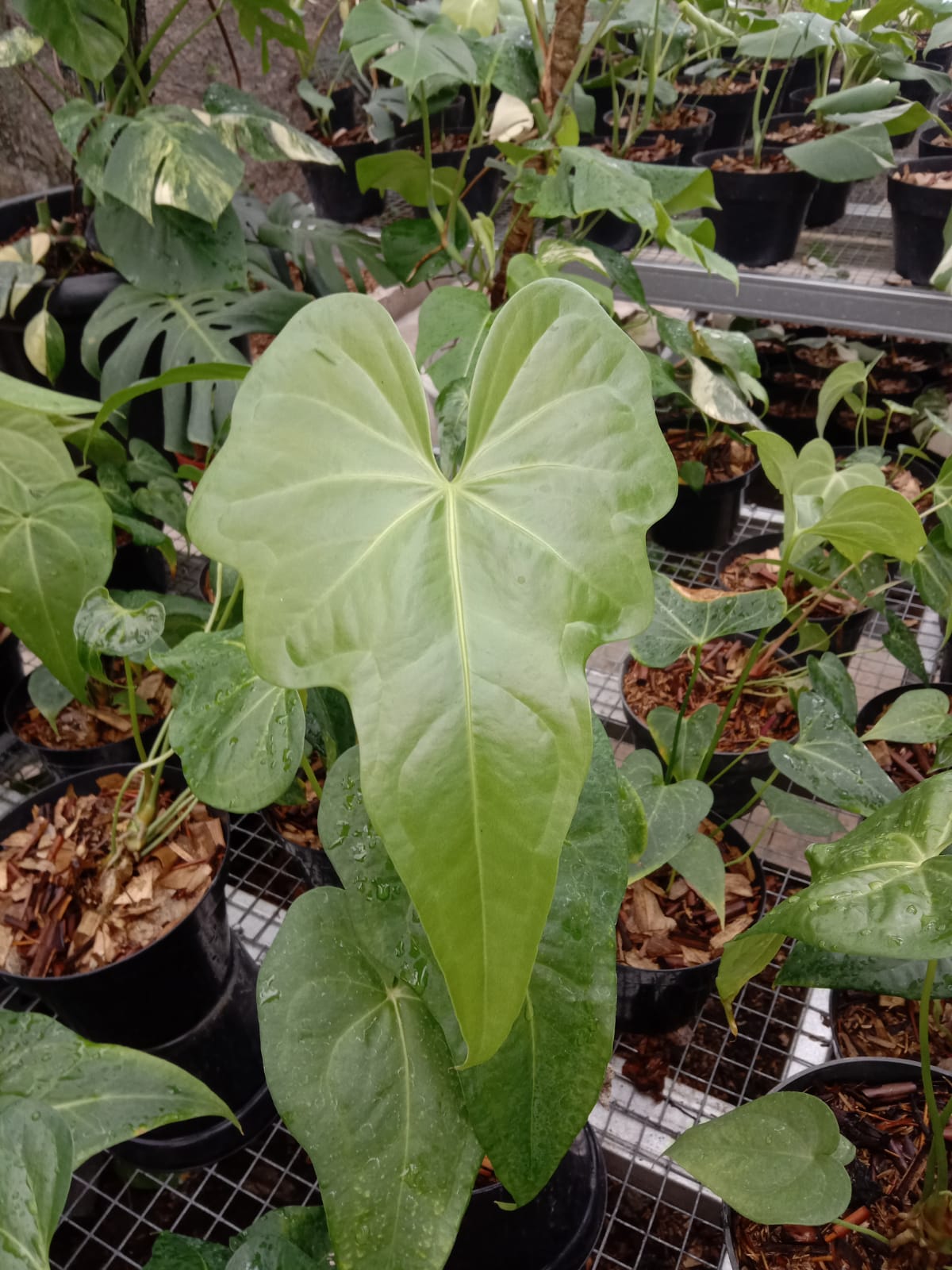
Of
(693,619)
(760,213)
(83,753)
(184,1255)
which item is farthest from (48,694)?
(760,213)

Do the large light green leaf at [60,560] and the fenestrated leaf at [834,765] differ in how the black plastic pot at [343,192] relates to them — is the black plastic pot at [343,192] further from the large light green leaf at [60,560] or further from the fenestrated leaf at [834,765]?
the fenestrated leaf at [834,765]

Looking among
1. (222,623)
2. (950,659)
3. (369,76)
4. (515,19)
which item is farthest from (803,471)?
(369,76)

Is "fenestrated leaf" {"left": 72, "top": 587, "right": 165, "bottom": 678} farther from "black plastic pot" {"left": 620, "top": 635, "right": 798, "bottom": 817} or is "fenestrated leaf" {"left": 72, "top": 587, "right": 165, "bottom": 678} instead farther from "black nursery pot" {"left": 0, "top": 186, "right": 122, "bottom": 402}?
"black nursery pot" {"left": 0, "top": 186, "right": 122, "bottom": 402}

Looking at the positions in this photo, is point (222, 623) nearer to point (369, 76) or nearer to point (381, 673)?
point (381, 673)

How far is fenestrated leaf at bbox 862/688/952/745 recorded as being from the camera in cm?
83

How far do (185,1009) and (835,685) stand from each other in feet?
2.36

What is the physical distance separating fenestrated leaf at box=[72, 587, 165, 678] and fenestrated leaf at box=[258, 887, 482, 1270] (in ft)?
0.82

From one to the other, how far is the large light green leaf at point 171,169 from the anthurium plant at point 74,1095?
0.97 m

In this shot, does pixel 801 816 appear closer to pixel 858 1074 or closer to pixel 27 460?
pixel 858 1074

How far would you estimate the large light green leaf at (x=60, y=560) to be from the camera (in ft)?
2.50

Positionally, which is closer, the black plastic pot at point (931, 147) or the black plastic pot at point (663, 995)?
the black plastic pot at point (663, 995)

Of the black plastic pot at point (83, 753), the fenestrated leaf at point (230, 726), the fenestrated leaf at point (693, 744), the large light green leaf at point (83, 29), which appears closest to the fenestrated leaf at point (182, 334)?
the large light green leaf at point (83, 29)

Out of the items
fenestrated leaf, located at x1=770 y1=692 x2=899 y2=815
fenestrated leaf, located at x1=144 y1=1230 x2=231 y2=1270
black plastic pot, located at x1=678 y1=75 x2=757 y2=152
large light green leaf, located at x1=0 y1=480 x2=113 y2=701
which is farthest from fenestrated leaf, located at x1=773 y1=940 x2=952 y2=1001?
black plastic pot, located at x1=678 y1=75 x2=757 y2=152

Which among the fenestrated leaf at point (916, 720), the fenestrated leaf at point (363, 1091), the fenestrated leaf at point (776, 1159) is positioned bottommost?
the fenestrated leaf at point (916, 720)
